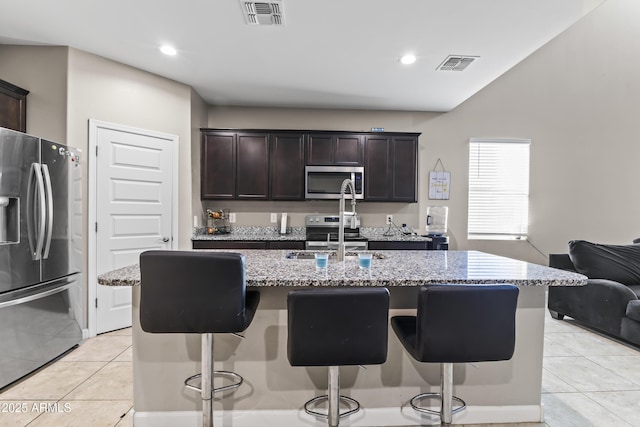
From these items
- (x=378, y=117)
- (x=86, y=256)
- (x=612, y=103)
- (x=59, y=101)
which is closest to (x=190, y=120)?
(x=59, y=101)

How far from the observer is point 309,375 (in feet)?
6.18

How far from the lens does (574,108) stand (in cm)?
495

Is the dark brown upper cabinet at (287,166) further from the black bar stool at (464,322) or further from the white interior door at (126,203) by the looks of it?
the black bar stool at (464,322)

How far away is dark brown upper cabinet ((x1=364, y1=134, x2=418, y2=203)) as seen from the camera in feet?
14.6

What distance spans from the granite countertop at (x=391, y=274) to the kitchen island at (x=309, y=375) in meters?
0.02

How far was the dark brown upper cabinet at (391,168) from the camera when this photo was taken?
14.6 ft

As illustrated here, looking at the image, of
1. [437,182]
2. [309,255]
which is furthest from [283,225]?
[437,182]

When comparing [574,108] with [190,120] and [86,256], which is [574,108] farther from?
[86,256]

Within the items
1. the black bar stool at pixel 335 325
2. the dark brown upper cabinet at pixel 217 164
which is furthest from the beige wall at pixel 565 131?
the black bar stool at pixel 335 325

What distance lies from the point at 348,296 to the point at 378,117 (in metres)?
3.92

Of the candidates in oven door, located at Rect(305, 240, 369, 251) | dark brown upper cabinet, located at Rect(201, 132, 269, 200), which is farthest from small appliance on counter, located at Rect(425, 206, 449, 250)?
dark brown upper cabinet, located at Rect(201, 132, 269, 200)

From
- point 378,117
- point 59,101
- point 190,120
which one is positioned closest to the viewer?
point 59,101

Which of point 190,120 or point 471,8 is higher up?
point 471,8

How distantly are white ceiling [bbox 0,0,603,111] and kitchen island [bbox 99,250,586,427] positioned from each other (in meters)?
1.86
